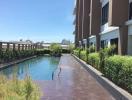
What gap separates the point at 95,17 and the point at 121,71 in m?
23.7

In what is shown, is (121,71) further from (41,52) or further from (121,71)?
(41,52)

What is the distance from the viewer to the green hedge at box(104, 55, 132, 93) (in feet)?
38.9

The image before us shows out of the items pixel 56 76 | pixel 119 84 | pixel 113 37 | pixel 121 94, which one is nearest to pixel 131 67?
pixel 121 94

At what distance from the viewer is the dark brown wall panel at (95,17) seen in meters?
35.6

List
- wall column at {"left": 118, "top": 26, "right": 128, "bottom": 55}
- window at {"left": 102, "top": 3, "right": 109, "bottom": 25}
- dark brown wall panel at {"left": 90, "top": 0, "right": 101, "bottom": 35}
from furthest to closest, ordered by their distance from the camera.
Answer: dark brown wall panel at {"left": 90, "top": 0, "right": 101, "bottom": 35} → window at {"left": 102, "top": 3, "right": 109, "bottom": 25} → wall column at {"left": 118, "top": 26, "right": 128, "bottom": 55}

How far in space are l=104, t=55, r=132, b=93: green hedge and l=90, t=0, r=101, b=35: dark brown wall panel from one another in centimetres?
1965

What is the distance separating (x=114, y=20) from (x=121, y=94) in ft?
37.0

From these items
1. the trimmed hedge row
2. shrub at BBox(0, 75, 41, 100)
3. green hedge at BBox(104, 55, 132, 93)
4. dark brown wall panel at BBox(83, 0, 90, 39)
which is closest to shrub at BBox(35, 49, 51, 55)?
dark brown wall panel at BBox(83, 0, 90, 39)

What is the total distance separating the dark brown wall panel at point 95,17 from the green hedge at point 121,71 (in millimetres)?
19653

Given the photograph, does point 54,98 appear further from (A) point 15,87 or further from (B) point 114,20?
(B) point 114,20

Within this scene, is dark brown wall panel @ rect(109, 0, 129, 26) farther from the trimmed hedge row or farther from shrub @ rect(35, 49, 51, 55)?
shrub @ rect(35, 49, 51, 55)

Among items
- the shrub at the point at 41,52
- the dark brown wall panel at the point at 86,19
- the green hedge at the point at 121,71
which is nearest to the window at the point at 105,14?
the dark brown wall panel at the point at 86,19

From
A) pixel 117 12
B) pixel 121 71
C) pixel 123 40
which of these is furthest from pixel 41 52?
pixel 121 71

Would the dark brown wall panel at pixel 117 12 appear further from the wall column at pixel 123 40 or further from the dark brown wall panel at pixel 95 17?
the dark brown wall panel at pixel 95 17
